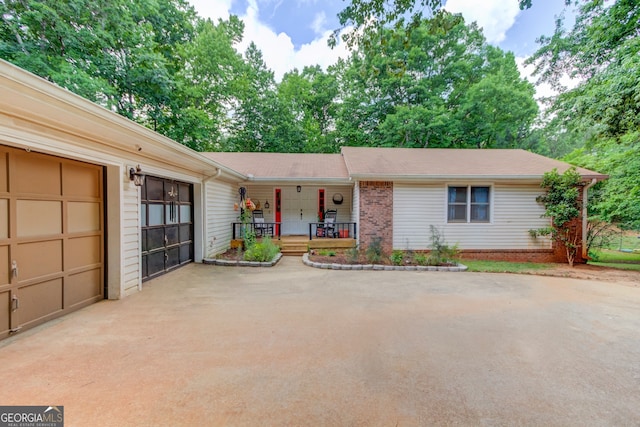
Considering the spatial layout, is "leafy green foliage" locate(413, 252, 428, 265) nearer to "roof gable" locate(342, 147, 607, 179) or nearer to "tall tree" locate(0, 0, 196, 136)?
"roof gable" locate(342, 147, 607, 179)

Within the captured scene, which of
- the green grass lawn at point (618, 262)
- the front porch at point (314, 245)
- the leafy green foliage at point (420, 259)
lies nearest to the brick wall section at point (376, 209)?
the front porch at point (314, 245)

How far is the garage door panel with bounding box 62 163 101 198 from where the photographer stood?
382 cm

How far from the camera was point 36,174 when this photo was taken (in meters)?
3.38

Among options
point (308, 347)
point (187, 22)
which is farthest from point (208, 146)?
point (308, 347)

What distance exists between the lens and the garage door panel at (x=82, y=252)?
12.5ft

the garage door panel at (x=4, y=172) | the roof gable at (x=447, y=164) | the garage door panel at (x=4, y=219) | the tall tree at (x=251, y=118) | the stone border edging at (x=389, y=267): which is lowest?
the stone border edging at (x=389, y=267)

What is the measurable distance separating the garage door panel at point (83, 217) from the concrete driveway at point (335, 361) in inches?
48.5

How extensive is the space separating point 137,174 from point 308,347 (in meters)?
4.30

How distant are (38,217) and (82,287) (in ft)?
4.17

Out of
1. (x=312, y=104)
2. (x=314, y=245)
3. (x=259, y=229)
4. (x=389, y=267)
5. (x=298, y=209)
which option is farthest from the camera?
(x=312, y=104)

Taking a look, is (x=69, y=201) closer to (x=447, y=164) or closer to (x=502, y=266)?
(x=502, y=266)

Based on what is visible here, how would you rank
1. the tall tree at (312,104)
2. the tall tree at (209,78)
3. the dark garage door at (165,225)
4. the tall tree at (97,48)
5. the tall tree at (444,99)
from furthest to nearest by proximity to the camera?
the tall tree at (312,104) → the tall tree at (444,99) → the tall tree at (209,78) → the tall tree at (97,48) → the dark garage door at (165,225)

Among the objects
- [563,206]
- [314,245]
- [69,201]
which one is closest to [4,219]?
[69,201]

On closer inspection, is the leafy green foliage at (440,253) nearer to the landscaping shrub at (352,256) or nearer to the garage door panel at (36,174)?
the landscaping shrub at (352,256)
